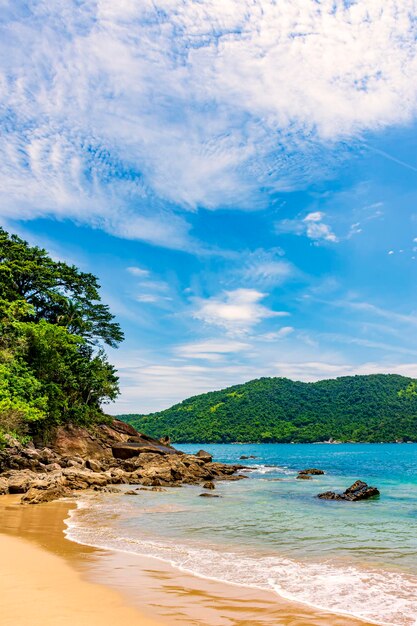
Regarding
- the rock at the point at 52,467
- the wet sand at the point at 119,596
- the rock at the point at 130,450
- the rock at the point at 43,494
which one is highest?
the rock at the point at 130,450

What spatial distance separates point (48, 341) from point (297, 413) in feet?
399

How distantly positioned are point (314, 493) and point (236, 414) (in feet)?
398

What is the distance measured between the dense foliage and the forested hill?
9332 cm

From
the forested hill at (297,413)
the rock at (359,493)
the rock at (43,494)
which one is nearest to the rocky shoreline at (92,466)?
the rock at (43,494)

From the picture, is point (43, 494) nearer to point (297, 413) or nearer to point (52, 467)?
point (52, 467)

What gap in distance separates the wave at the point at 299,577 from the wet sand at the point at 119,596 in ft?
1.42

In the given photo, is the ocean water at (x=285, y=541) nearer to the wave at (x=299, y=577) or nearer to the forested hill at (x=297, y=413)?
the wave at (x=299, y=577)

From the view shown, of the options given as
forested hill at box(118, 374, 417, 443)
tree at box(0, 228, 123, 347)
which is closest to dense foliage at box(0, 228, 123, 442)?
tree at box(0, 228, 123, 347)

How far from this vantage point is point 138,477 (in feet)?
94.6

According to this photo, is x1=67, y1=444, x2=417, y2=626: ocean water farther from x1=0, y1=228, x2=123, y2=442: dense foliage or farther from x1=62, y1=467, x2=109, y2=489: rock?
x1=0, y1=228, x2=123, y2=442: dense foliage

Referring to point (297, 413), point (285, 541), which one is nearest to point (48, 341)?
point (285, 541)

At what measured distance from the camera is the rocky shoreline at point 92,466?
2167 centimetres

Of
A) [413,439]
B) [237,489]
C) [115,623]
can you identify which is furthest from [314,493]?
[413,439]

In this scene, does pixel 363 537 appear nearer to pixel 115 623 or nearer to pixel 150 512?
pixel 150 512
